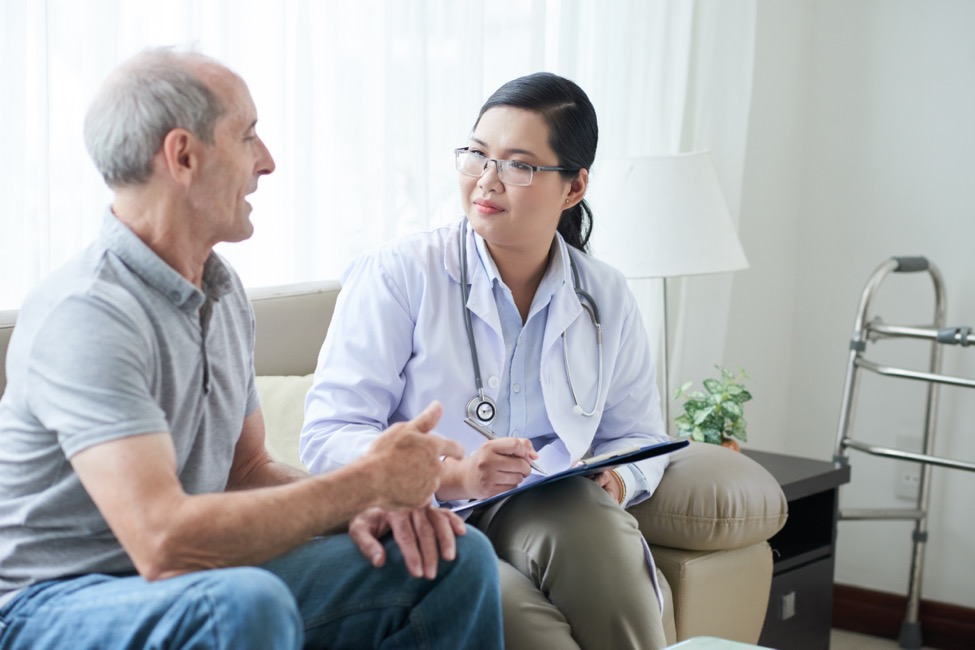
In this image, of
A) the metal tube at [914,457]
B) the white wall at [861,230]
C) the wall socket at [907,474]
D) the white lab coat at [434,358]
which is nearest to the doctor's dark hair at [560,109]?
the white lab coat at [434,358]

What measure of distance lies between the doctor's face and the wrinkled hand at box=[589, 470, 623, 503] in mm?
384

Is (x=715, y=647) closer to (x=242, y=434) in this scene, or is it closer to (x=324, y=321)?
(x=242, y=434)

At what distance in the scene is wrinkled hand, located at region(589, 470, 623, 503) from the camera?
1.84 metres

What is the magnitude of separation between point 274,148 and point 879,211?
1822 millimetres

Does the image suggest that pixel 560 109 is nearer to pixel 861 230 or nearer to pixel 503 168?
pixel 503 168

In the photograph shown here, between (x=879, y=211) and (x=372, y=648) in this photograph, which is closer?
(x=372, y=648)

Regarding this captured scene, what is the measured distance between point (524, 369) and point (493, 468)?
1.00 ft

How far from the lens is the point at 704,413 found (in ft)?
8.30

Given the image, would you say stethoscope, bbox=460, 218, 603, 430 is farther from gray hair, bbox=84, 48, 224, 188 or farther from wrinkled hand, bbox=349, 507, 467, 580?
gray hair, bbox=84, 48, 224, 188

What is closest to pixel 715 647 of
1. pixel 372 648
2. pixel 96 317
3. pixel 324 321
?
pixel 372 648

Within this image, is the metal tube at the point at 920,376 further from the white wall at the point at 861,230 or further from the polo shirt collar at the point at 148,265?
the polo shirt collar at the point at 148,265

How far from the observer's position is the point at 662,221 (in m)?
2.54

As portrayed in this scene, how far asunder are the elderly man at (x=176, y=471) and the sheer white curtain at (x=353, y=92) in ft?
0.57

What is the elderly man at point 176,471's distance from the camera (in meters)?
1.13
